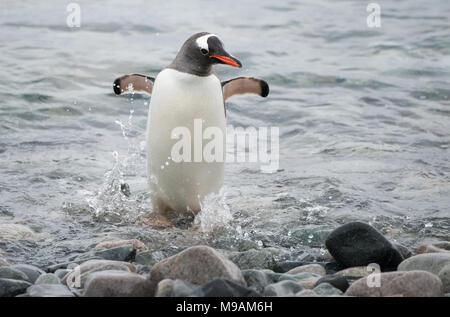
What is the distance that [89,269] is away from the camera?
4.19 metres

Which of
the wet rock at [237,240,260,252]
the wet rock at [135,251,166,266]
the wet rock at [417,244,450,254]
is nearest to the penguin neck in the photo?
the wet rock at [237,240,260,252]

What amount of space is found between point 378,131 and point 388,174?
163cm

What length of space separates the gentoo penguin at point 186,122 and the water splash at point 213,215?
0.06m

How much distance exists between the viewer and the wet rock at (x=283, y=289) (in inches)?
146

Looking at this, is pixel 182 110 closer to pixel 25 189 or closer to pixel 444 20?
pixel 25 189

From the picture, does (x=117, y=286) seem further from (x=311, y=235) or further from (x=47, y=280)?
(x=311, y=235)

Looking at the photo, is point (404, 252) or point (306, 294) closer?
point (306, 294)

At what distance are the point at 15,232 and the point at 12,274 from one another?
1.35 metres

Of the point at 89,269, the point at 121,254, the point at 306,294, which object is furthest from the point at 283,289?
the point at 121,254

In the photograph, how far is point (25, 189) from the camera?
6.70 metres

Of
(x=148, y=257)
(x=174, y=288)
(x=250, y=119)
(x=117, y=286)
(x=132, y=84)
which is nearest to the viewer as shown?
(x=174, y=288)

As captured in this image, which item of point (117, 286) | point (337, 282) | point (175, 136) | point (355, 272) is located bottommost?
point (355, 272)

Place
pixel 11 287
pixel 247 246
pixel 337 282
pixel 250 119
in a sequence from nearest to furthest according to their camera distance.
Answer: pixel 11 287 → pixel 337 282 → pixel 247 246 → pixel 250 119
